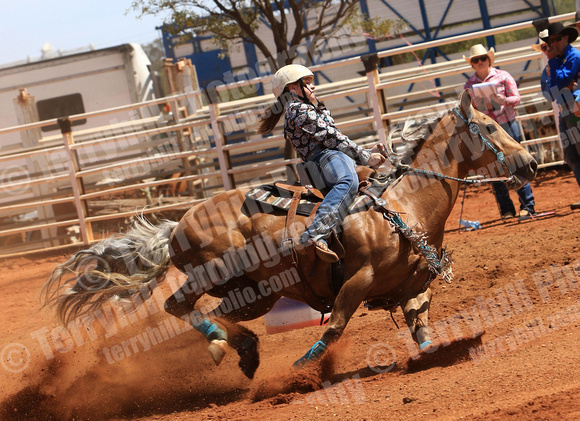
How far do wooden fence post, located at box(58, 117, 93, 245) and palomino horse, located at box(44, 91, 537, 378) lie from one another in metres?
6.18

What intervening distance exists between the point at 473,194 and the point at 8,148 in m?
10.9

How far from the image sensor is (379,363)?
496 centimetres

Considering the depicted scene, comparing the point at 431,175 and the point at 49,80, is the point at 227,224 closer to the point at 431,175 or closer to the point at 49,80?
the point at 431,175

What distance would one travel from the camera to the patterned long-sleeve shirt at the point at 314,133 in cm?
462

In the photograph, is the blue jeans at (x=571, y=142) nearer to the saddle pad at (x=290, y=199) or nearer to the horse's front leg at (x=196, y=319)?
the saddle pad at (x=290, y=199)

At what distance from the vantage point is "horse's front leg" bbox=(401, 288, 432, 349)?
15.1ft

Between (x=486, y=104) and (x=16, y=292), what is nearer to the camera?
(x=486, y=104)

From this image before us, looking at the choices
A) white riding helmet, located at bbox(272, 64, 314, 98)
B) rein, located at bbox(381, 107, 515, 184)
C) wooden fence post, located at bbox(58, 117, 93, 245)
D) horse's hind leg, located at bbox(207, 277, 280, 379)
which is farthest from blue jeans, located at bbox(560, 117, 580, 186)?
wooden fence post, located at bbox(58, 117, 93, 245)

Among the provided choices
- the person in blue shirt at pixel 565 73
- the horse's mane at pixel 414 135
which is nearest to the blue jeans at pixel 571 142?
the person in blue shirt at pixel 565 73

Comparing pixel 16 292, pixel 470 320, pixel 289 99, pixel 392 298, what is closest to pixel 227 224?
pixel 289 99

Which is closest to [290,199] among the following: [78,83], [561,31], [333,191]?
[333,191]

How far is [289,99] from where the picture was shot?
15.5 feet

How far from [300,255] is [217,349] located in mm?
980

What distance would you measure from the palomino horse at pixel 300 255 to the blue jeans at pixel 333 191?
16 cm
